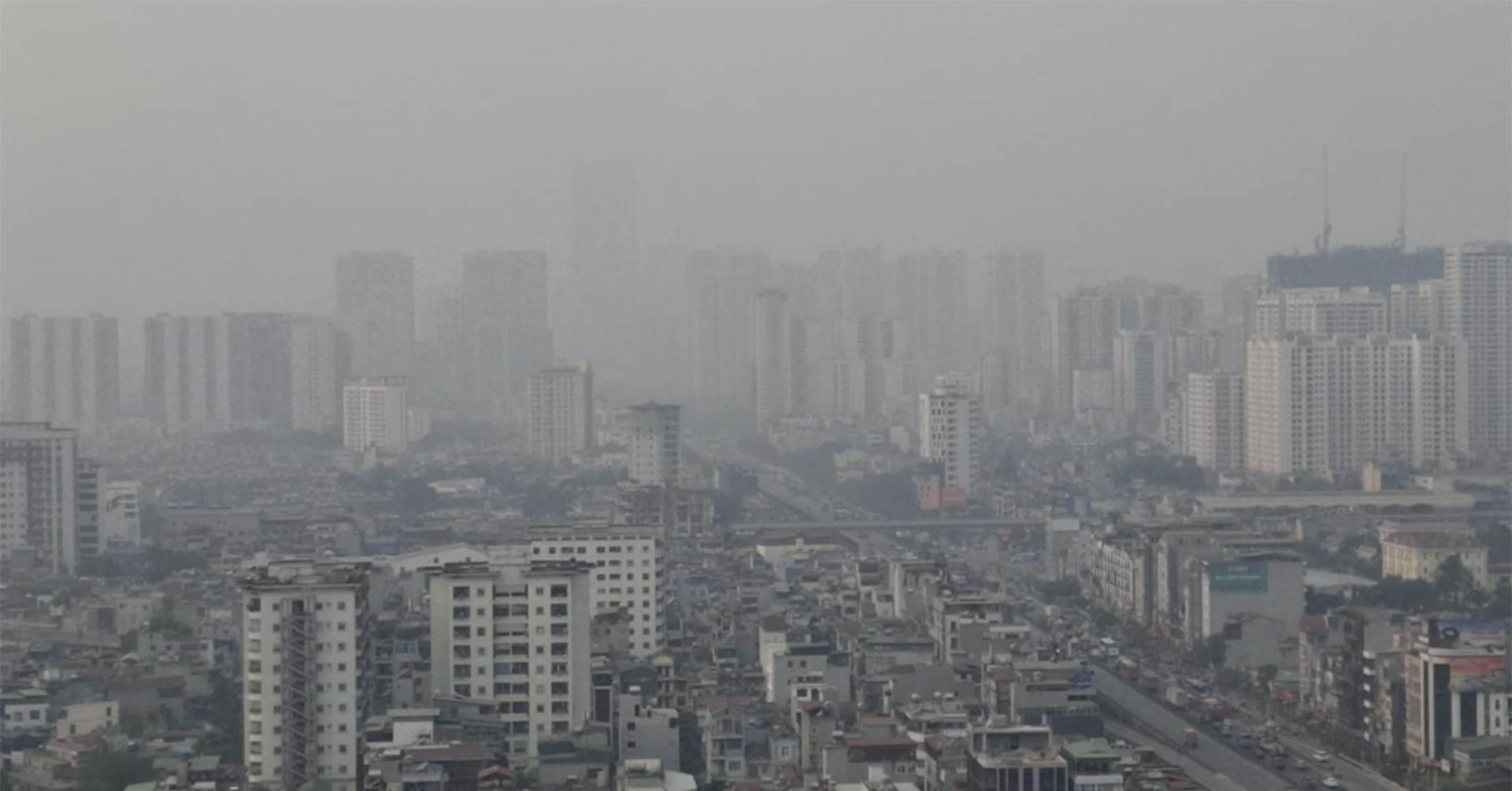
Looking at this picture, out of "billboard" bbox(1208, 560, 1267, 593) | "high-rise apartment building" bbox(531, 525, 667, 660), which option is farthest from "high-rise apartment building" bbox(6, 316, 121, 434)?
"billboard" bbox(1208, 560, 1267, 593)

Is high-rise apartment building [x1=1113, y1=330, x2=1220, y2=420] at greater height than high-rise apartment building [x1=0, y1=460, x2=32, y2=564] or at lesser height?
greater

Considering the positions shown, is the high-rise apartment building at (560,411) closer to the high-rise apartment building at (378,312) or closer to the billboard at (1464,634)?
the high-rise apartment building at (378,312)

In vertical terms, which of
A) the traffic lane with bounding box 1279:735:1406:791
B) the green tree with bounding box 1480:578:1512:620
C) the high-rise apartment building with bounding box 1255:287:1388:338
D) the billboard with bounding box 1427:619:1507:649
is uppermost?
the high-rise apartment building with bounding box 1255:287:1388:338

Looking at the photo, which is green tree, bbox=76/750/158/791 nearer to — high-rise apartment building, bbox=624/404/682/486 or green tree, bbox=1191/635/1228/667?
green tree, bbox=1191/635/1228/667

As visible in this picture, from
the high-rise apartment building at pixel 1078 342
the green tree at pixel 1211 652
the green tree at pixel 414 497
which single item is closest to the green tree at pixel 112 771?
the green tree at pixel 1211 652

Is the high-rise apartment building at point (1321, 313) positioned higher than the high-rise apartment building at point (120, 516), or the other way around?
the high-rise apartment building at point (1321, 313)

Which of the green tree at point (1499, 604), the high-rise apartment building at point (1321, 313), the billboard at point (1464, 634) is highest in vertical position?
the high-rise apartment building at point (1321, 313)

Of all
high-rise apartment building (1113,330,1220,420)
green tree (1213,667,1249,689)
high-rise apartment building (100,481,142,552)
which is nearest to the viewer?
green tree (1213,667,1249,689)
